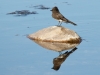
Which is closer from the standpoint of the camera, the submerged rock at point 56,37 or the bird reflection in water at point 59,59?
the bird reflection in water at point 59,59

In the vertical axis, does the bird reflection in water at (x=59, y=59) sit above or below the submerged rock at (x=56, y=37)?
above

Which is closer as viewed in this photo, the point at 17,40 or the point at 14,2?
the point at 17,40

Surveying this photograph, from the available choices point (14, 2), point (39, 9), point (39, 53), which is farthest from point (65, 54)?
point (14, 2)

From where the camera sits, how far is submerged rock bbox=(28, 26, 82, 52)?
628 inches

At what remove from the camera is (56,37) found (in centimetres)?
1622

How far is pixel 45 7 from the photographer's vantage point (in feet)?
72.4

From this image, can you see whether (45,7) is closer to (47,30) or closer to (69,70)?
(47,30)

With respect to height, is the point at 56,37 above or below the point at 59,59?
below

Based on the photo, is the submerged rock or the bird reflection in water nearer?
the bird reflection in water

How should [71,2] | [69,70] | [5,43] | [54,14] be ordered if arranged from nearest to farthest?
[69,70] < [5,43] < [54,14] < [71,2]

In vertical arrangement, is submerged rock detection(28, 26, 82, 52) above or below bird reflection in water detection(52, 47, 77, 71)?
below

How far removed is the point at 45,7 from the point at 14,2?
5.71 feet

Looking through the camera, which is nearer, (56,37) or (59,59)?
(59,59)

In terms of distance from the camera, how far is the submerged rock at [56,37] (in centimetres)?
1596
